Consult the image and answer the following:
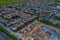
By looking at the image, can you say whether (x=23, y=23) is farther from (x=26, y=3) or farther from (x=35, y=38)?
(x=26, y=3)

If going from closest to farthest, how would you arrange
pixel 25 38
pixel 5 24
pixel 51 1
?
pixel 25 38 < pixel 5 24 < pixel 51 1

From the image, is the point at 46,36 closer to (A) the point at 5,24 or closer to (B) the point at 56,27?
(B) the point at 56,27

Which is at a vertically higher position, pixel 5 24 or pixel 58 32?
pixel 5 24

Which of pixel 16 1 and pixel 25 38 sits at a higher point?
pixel 16 1

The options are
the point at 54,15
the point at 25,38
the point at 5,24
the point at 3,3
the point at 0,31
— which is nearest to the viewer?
the point at 25,38

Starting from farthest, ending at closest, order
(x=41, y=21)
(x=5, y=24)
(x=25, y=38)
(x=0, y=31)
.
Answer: (x=41, y=21) → (x=5, y=24) → (x=0, y=31) → (x=25, y=38)

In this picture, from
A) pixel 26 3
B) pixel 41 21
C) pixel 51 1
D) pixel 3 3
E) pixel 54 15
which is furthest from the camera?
pixel 51 1

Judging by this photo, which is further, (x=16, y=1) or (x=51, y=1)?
(x=51, y=1)

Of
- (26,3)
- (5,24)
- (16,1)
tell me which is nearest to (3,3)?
(16,1)

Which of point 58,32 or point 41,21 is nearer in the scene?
point 58,32

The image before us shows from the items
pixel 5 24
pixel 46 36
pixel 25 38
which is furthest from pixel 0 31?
pixel 46 36
